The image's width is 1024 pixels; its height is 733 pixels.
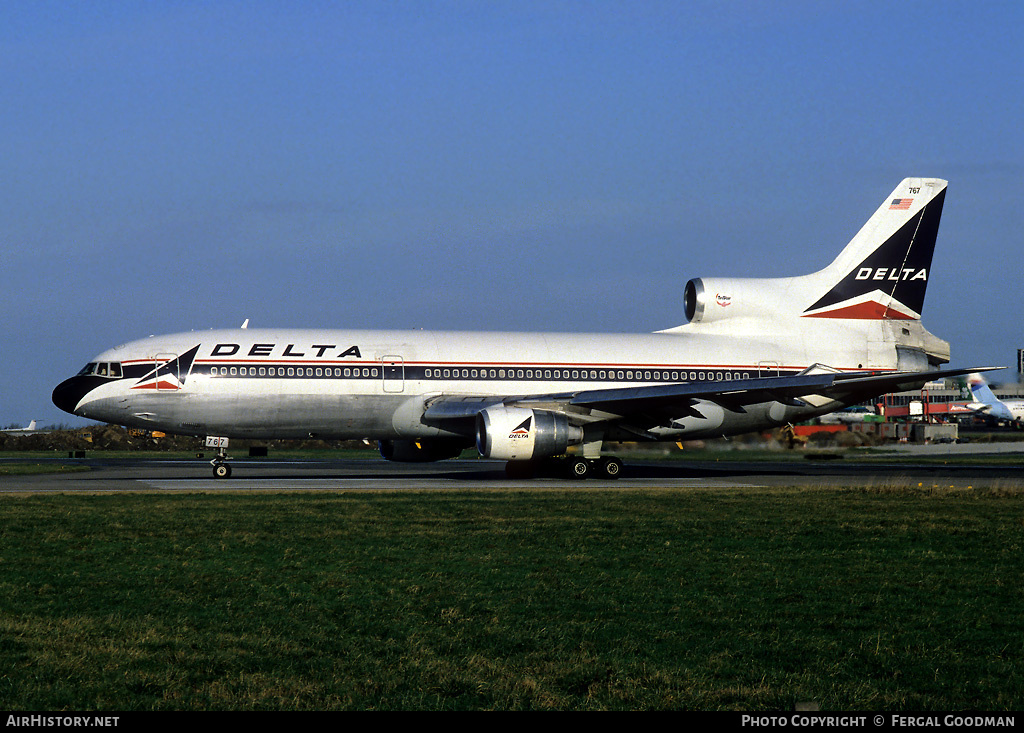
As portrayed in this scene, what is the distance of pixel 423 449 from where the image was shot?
32562 mm

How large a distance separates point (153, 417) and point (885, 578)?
22.6 metres

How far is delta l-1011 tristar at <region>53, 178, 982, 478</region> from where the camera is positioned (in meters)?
28.3

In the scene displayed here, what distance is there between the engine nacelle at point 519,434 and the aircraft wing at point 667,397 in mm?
1072

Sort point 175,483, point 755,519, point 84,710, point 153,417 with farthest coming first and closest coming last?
1. point 153,417
2. point 175,483
3. point 755,519
4. point 84,710

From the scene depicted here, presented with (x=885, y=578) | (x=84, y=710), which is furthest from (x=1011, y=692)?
(x=84, y=710)

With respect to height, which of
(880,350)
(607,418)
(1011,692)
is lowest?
(1011,692)

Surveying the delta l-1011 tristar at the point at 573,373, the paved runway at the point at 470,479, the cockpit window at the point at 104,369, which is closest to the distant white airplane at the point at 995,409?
the paved runway at the point at 470,479

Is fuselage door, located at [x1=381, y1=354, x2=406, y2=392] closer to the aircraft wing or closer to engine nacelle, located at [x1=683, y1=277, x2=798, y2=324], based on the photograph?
the aircraft wing

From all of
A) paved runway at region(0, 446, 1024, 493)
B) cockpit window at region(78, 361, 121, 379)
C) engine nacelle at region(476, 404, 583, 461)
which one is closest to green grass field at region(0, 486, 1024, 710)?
paved runway at region(0, 446, 1024, 493)

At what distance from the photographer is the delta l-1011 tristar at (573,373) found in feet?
92.9

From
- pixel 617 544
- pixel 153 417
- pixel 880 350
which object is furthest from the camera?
pixel 880 350

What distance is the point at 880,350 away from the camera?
32.6 metres

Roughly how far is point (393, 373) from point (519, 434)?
4.55 metres

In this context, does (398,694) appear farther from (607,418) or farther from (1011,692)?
(607,418)
